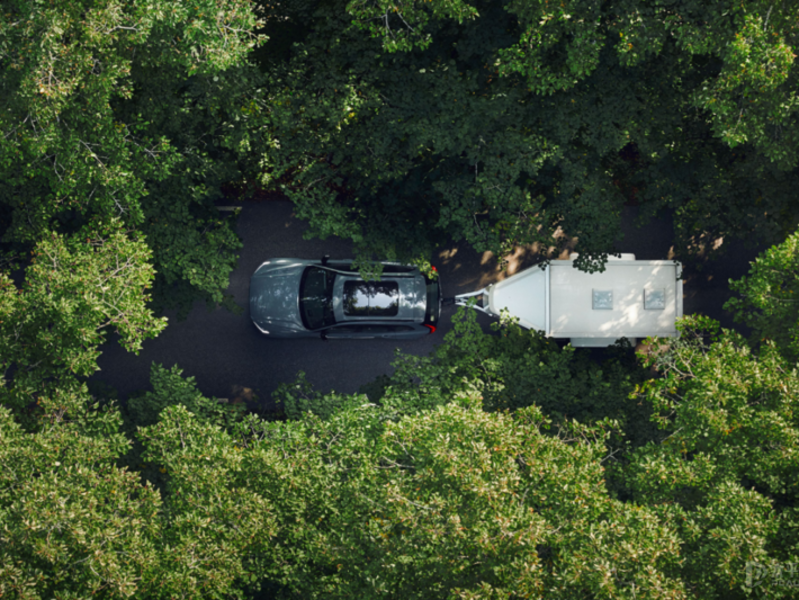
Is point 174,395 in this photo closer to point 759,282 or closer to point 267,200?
point 267,200

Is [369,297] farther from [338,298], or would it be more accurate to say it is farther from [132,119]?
[132,119]

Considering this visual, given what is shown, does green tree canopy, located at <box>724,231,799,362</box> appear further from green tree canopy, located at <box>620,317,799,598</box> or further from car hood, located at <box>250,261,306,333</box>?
car hood, located at <box>250,261,306,333</box>

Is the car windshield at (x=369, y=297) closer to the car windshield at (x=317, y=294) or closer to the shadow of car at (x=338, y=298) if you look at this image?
the shadow of car at (x=338, y=298)

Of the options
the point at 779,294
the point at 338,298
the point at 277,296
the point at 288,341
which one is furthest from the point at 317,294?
the point at 779,294

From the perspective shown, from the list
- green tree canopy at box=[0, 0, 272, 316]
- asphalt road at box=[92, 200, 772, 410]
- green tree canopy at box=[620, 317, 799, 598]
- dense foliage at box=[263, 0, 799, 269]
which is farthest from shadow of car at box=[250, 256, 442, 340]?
green tree canopy at box=[620, 317, 799, 598]

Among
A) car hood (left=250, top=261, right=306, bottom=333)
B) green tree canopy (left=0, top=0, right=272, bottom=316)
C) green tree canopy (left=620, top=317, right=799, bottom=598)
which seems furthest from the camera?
car hood (left=250, top=261, right=306, bottom=333)

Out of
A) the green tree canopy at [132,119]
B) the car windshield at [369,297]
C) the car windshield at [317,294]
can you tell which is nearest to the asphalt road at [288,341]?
the car windshield at [317,294]

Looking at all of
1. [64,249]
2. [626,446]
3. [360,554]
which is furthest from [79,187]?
[626,446]
